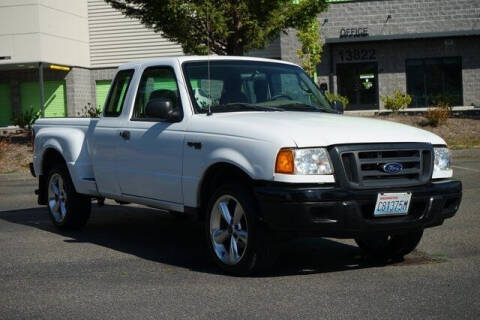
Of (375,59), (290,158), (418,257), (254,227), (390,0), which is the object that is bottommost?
(418,257)

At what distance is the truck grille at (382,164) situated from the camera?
6.24m

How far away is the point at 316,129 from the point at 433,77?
36.1 m

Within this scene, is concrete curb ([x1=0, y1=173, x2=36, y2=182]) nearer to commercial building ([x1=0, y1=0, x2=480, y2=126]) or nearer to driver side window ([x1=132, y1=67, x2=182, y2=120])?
driver side window ([x1=132, y1=67, x2=182, y2=120])

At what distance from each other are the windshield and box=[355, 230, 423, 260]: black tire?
1.35 meters

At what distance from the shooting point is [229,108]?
7391mm

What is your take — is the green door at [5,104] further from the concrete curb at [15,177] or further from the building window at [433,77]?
the concrete curb at [15,177]

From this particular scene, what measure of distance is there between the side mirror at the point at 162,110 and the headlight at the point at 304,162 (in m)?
1.54

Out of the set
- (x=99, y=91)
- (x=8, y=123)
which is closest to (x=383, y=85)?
(x=99, y=91)

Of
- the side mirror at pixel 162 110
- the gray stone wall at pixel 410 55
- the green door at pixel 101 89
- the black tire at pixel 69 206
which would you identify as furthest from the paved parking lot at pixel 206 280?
the gray stone wall at pixel 410 55

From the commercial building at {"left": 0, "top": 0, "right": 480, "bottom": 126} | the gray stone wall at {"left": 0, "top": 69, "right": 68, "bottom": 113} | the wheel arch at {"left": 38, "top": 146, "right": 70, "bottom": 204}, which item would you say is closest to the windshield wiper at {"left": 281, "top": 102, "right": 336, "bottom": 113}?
the wheel arch at {"left": 38, "top": 146, "right": 70, "bottom": 204}

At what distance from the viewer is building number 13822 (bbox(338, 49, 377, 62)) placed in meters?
41.2

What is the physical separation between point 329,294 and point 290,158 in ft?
3.49

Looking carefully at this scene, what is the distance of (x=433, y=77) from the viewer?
135ft

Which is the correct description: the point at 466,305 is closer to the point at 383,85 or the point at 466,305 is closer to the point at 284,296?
the point at 284,296
